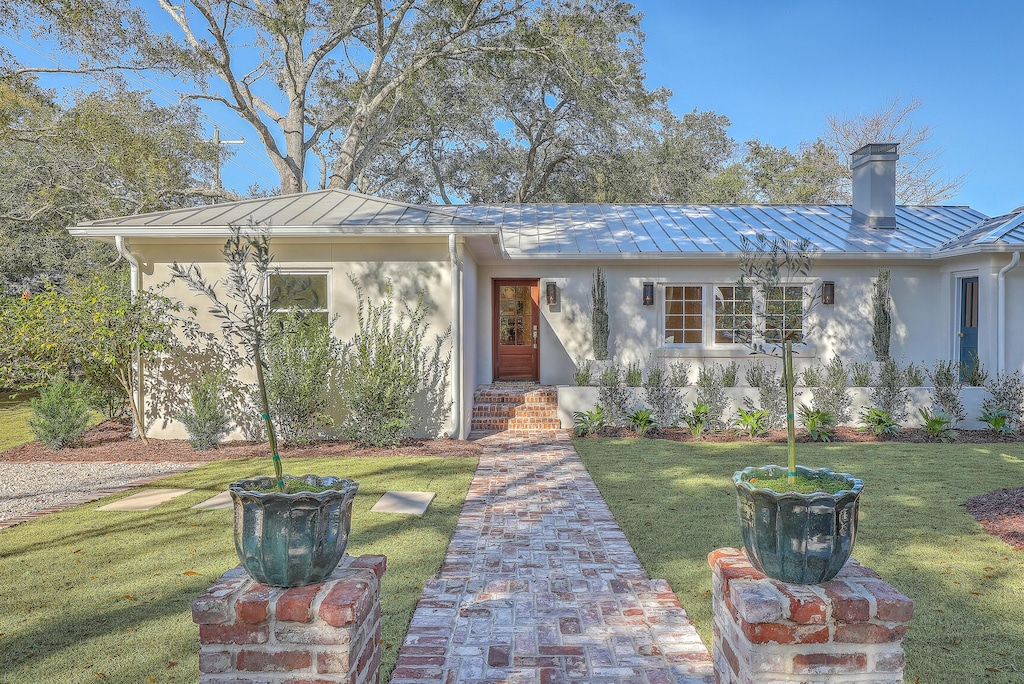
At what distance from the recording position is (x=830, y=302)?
10969 millimetres

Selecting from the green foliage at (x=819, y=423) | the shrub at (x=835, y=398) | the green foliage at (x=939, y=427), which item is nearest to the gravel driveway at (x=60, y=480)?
the green foliage at (x=819, y=423)

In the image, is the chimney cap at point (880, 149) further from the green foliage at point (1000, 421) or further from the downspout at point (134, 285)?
the downspout at point (134, 285)

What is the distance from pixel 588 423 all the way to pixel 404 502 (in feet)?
13.5

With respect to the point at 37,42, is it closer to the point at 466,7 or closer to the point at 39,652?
the point at 466,7

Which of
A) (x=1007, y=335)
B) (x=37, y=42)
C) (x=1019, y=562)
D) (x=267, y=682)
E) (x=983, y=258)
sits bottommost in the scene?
(x=1019, y=562)

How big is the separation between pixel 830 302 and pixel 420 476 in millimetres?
8293

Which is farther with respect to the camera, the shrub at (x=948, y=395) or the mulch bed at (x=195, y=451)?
the shrub at (x=948, y=395)

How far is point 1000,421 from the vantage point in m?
8.97

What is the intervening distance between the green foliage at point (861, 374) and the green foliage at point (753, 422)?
1.86m

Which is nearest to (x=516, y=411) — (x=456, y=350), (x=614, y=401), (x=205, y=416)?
(x=614, y=401)

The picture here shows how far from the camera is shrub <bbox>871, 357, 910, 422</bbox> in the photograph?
9.55m

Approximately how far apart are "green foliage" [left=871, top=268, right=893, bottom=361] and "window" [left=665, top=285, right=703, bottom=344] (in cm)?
295

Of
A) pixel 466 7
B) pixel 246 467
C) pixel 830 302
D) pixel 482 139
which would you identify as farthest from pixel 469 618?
pixel 482 139

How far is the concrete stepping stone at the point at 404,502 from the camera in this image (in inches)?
214
